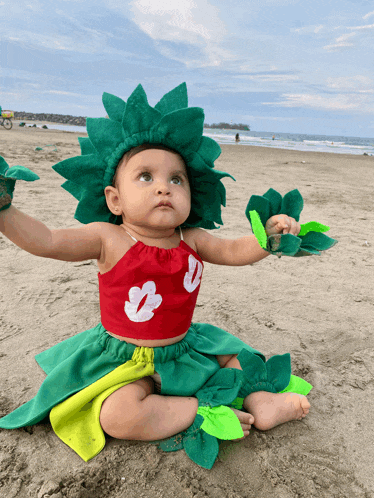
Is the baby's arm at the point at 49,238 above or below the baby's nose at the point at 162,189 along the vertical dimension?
below

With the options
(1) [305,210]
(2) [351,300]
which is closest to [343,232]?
(1) [305,210]

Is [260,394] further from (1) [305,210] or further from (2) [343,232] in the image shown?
(1) [305,210]

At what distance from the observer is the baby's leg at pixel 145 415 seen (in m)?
1.43

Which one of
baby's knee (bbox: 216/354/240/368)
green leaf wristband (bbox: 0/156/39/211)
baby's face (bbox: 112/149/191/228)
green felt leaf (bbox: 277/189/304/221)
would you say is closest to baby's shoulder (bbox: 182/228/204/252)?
baby's face (bbox: 112/149/191/228)

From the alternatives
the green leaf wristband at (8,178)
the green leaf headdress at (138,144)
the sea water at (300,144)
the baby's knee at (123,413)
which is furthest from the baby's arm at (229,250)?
the sea water at (300,144)

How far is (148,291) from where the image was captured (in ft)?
5.21

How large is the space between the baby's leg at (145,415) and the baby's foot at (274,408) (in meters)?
0.06

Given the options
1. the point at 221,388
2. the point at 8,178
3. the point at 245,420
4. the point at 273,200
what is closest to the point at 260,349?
the point at 221,388

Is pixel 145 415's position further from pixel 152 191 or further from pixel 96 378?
pixel 152 191

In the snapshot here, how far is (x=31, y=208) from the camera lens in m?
4.26

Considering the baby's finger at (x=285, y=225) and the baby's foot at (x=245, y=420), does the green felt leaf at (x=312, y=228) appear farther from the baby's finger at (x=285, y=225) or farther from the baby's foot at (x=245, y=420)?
the baby's foot at (x=245, y=420)

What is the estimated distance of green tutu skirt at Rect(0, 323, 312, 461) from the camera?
1.49m

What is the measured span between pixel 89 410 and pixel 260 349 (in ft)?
3.19

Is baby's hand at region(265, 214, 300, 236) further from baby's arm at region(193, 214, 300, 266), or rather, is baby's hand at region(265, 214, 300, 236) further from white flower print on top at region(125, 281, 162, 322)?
white flower print on top at region(125, 281, 162, 322)
